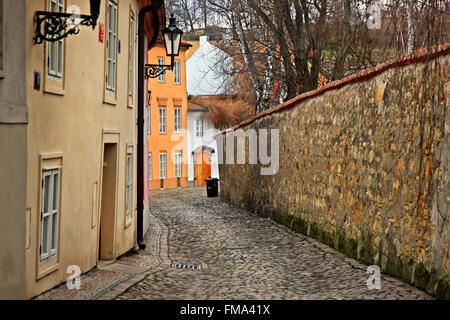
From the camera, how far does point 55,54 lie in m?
7.62

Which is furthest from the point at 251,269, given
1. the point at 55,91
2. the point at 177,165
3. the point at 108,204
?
the point at 177,165

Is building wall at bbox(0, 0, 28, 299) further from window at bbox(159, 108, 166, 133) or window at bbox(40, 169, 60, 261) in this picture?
window at bbox(159, 108, 166, 133)

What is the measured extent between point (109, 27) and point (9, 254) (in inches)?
209

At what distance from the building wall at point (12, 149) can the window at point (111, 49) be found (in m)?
4.09

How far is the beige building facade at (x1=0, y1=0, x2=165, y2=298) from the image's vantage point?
6074 mm

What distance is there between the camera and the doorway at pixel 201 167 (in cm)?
4412

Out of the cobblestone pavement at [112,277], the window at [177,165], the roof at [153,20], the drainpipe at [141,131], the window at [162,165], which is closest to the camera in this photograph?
the cobblestone pavement at [112,277]

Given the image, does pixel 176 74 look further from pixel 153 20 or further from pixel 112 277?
pixel 112 277

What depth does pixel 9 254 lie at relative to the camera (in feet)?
19.7

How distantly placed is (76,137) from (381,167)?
4.01 m

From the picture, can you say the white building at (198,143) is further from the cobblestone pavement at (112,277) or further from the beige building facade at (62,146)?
the beige building facade at (62,146)

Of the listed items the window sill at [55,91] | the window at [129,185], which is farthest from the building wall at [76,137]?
the window at [129,185]
